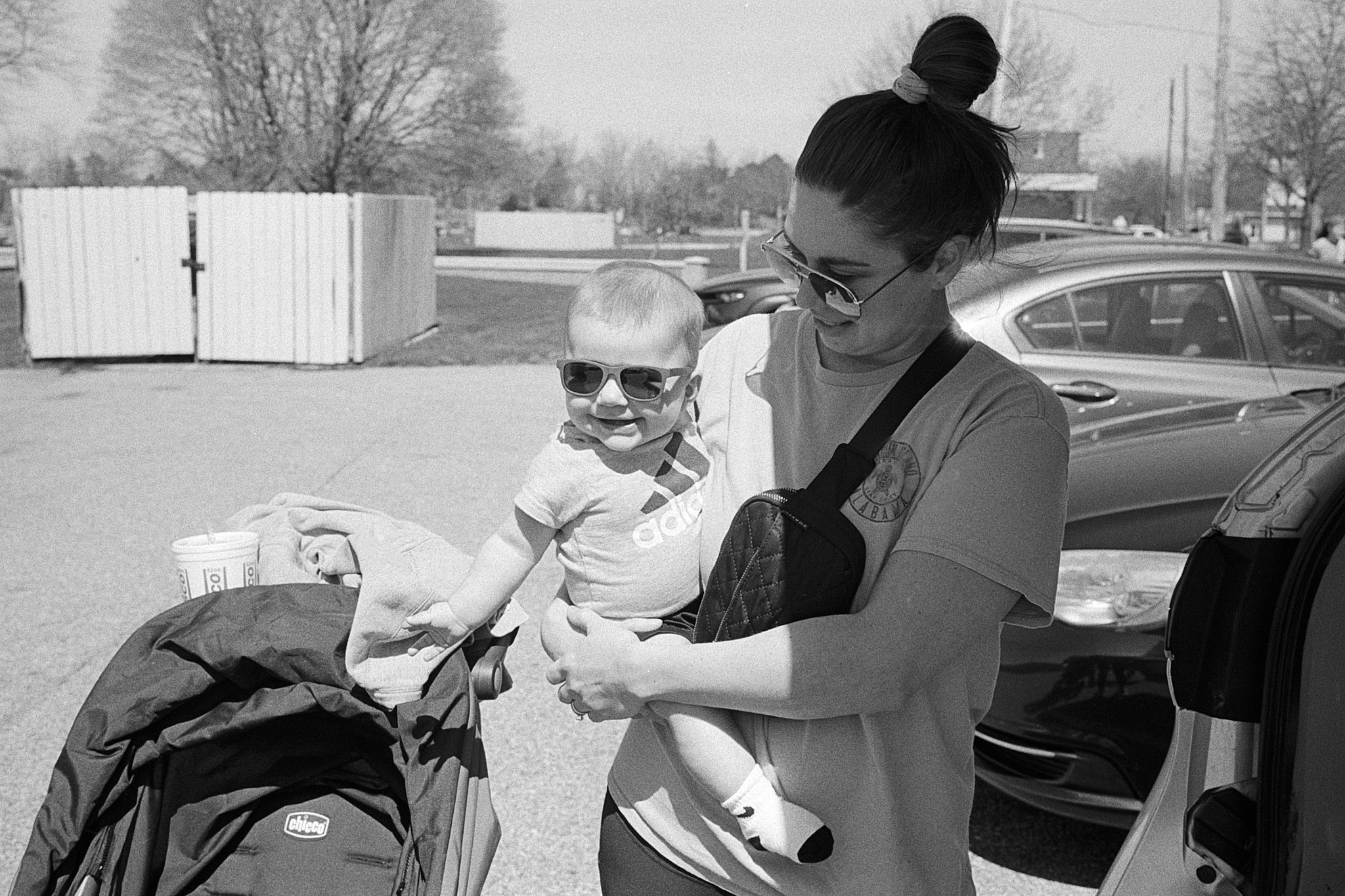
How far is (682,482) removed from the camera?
1923 millimetres

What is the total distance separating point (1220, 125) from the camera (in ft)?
86.1

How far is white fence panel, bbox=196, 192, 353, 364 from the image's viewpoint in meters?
13.4

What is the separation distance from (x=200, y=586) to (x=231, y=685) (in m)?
0.28

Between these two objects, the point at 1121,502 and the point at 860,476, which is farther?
the point at 1121,502

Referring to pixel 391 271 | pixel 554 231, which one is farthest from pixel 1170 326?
pixel 554 231

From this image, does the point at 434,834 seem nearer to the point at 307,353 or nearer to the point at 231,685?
the point at 231,685

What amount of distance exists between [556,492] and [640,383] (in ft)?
0.68

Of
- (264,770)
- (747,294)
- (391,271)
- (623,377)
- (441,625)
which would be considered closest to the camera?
(623,377)

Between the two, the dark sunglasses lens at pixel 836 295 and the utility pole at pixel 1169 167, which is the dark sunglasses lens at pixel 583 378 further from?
the utility pole at pixel 1169 167

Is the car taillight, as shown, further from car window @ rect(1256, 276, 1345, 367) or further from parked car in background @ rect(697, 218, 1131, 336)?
parked car in background @ rect(697, 218, 1131, 336)

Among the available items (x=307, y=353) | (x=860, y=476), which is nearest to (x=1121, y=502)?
(x=860, y=476)

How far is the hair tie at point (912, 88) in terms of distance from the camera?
1.53 metres

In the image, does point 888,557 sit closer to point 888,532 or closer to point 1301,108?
point 888,532

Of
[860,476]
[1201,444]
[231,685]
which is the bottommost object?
[231,685]
